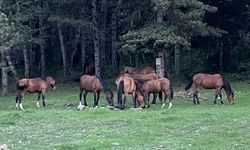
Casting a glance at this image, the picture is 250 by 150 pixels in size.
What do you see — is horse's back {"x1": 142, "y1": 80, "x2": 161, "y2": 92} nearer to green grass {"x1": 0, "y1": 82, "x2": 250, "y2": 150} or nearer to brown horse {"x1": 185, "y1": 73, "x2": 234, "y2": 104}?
green grass {"x1": 0, "y1": 82, "x2": 250, "y2": 150}

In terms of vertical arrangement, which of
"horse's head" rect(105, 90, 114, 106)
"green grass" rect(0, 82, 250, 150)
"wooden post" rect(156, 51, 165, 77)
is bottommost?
"green grass" rect(0, 82, 250, 150)

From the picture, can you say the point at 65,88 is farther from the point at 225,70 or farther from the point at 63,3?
the point at 225,70

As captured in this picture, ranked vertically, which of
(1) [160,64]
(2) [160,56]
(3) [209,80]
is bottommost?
(3) [209,80]

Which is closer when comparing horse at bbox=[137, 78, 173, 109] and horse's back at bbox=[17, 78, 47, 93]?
horse at bbox=[137, 78, 173, 109]

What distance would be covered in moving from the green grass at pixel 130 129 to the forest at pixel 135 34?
6969 mm

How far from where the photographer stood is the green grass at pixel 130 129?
50.0 ft

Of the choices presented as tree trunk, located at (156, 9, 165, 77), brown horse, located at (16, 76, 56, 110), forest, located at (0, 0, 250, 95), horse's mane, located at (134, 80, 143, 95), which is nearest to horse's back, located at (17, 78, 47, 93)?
brown horse, located at (16, 76, 56, 110)

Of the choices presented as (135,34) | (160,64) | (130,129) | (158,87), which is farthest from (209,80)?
(130,129)

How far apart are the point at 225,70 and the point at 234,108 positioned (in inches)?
779

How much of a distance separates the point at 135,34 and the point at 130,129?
1467cm

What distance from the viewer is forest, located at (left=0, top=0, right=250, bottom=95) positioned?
31.2m

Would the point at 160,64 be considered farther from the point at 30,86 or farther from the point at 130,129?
the point at 130,129

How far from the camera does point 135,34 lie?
1268 inches

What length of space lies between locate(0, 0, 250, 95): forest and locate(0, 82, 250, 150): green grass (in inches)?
274
